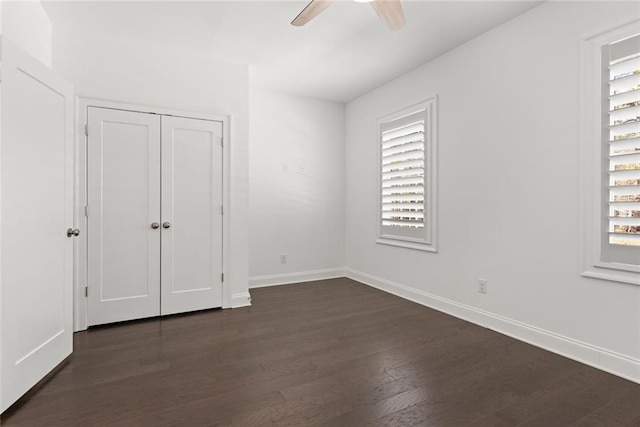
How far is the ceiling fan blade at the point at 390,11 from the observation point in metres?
1.99

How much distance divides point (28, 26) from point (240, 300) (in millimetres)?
2896

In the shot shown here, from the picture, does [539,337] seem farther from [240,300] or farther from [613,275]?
[240,300]

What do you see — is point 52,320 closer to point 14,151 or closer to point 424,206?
point 14,151

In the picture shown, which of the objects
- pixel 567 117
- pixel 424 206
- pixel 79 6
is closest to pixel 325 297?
pixel 424 206

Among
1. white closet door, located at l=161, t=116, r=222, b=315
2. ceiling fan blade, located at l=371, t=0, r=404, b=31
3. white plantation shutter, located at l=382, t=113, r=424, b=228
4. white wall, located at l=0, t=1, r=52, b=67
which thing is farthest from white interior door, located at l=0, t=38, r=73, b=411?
white plantation shutter, located at l=382, t=113, r=424, b=228

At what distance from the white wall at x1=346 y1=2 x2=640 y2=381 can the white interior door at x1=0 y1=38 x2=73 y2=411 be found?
3.27 metres

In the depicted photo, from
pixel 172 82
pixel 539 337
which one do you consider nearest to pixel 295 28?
pixel 172 82

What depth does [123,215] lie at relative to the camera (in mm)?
3021

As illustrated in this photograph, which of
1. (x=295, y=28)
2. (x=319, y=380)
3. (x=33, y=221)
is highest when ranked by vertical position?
Answer: (x=295, y=28)

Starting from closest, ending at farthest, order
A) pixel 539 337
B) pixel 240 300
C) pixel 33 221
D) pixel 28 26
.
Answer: pixel 33 221 → pixel 28 26 → pixel 539 337 → pixel 240 300

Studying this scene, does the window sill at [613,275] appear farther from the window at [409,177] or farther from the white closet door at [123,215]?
the white closet door at [123,215]

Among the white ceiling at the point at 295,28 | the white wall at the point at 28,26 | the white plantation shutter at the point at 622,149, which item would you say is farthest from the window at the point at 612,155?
the white wall at the point at 28,26

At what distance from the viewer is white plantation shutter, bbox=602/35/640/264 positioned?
2.03 metres

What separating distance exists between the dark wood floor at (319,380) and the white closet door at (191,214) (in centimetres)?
36
